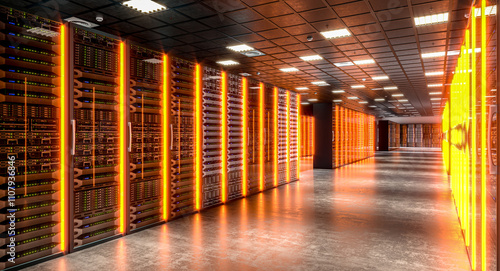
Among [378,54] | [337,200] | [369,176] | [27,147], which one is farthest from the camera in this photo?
[369,176]

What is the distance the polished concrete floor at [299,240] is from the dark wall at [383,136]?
2575cm

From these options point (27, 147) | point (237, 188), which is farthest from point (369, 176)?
point (27, 147)

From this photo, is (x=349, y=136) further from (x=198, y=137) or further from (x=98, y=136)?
(x=98, y=136)

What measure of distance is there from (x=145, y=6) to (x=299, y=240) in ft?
12.9

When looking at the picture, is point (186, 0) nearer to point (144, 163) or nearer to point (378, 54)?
point (144, 163)

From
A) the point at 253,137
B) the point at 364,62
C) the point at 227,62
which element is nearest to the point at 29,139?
the point at 227,62

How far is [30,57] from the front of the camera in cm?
417

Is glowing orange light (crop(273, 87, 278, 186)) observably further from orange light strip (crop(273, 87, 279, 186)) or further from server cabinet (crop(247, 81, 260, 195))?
server cabinet (crop(247, 81, 260, 195))

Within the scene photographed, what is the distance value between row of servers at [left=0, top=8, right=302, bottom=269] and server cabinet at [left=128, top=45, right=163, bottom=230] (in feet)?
0.06

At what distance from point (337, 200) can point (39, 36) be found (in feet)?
22.0

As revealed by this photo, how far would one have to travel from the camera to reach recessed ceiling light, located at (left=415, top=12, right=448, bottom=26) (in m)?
4.75

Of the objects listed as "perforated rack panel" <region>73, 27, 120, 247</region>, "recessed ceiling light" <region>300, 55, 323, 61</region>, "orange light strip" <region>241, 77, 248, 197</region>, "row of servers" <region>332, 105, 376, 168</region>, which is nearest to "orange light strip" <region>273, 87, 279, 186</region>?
"orange light strip" <region>241, 77, 248, 197</region>

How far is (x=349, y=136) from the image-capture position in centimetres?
1889

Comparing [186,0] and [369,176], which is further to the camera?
[369,176]
